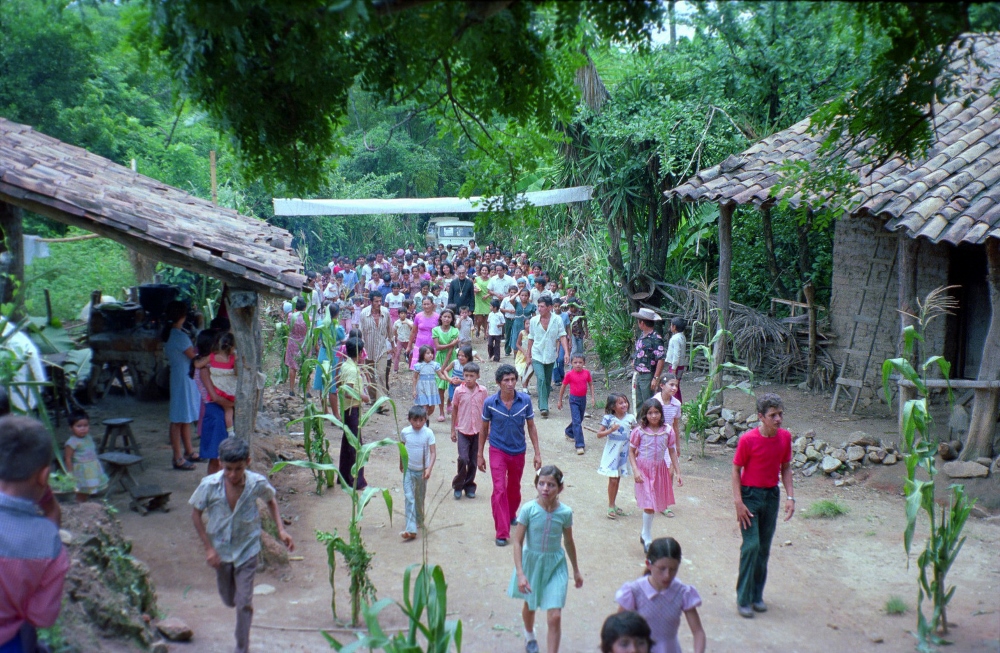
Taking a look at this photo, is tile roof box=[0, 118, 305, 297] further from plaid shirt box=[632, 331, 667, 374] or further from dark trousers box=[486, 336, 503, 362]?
dark trousers box=[486, 336, 503, 362]

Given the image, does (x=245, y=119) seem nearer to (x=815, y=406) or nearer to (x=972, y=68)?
(x=815, y=406)

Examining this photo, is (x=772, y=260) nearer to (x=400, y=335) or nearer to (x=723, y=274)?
(x=723, y=274)

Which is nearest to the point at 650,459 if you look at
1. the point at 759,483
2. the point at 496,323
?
the point at 759,483

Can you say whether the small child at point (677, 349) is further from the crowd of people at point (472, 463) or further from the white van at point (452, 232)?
the white van at point (452, 232)

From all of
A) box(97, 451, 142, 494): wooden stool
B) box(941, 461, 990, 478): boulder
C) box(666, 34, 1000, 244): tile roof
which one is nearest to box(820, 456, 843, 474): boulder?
box(941, 461, 990, 478): boulder

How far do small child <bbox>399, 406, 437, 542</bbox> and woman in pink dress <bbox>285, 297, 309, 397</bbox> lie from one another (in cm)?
428

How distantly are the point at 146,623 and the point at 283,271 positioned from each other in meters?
3.09

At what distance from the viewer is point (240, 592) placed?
206 inches

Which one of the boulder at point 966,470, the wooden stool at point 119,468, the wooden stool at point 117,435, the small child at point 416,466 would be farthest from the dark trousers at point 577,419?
the wooden stool at point 119,468

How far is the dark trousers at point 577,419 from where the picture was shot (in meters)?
10.7

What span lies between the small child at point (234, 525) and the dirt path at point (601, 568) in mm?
424

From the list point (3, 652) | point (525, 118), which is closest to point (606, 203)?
point (525, 118)

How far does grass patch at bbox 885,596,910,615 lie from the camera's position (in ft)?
20.8

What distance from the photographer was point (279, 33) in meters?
4.95
